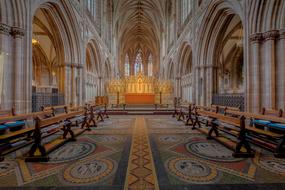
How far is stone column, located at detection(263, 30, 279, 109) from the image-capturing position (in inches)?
197

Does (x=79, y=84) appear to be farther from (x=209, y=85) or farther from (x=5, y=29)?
(x=209, y=85)

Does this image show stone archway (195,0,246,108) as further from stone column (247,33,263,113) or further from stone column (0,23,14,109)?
stone column (0,23,14,109)

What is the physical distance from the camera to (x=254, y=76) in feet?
17.8

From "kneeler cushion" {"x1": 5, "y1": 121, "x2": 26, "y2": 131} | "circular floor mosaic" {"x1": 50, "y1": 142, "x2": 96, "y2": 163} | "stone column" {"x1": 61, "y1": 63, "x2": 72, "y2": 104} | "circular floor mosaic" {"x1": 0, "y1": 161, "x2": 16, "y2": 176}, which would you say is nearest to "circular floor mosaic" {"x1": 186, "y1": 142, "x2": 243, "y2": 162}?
"circular floor mosaic" {"x1": 50, "y1": 142, "x2": 96, "y2": 163}

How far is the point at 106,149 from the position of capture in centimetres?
344

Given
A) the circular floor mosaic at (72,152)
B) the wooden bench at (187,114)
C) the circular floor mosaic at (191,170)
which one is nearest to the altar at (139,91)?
the wooden bench at (187,114)

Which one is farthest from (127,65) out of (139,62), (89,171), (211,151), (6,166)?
(89,171)

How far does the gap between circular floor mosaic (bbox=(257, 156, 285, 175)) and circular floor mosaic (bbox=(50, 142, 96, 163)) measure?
3357 mm

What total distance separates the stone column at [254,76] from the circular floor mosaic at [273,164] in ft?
9.93

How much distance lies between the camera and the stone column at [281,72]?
4898 mm

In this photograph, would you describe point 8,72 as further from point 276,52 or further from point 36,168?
point 276,52

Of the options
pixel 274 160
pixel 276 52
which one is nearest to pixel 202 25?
pixel 276 52

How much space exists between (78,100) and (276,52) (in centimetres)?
1021

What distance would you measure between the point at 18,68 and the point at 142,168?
5369mm
